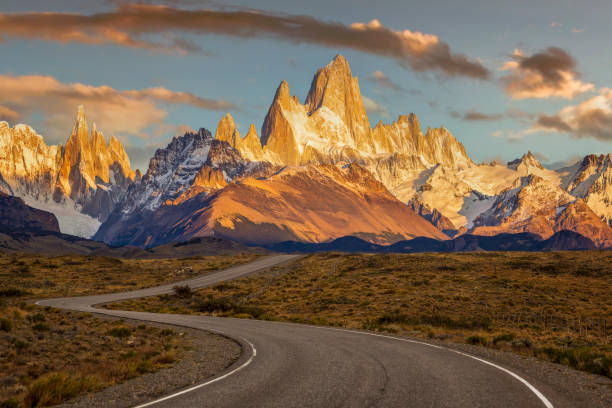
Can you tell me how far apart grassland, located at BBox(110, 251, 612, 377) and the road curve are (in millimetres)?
4738

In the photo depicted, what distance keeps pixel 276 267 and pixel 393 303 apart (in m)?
57.7

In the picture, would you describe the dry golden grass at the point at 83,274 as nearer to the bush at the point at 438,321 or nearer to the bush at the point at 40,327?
the bush at the point at 40,327

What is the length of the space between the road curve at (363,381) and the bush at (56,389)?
2414 millimetres

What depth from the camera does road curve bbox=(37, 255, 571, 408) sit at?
12.5m

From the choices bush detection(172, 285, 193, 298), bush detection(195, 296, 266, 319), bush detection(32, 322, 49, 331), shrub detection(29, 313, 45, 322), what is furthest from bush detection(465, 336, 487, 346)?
bush detection(172, 285, 193, 298)

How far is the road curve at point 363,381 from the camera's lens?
12492mm

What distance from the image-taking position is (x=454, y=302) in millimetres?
49062

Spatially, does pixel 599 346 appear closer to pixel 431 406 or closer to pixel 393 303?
pixel 431 406

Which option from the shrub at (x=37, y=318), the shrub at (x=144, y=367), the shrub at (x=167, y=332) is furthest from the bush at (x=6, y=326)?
the shrub at (x=144, y=367)

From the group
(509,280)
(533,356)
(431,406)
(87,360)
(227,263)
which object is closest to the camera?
(431,406)

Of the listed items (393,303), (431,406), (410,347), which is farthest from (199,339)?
(393,303)

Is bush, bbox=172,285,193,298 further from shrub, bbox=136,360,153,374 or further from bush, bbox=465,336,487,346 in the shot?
shrub, bbox=136,360,153,374

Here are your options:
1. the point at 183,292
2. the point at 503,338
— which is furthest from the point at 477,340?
the point at 183,292

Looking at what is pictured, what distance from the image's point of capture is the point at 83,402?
13.0 meters
